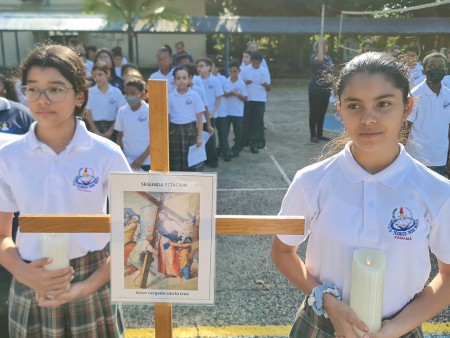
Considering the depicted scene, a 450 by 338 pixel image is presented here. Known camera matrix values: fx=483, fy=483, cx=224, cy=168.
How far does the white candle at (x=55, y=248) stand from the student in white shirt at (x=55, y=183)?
0.22 m

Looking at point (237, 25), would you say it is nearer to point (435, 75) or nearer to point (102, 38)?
point (102, 38)

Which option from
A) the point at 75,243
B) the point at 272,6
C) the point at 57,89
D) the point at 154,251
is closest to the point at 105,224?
the point at 154,251

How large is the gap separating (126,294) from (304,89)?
1795cm

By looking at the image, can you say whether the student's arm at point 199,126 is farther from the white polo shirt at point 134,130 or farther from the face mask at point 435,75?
the face mask at point 435,75

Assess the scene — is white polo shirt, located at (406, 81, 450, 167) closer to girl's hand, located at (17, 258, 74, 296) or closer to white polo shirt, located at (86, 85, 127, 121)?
white polo shirt, located at (86, 85, 127, 121)

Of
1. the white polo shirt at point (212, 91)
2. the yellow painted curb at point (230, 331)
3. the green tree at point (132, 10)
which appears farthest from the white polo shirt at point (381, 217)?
the green tree at point (132, 10)

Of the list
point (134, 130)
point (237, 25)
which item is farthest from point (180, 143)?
point (237, 25)

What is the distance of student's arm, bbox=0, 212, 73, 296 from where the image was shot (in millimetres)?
1406

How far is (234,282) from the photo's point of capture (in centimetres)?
366

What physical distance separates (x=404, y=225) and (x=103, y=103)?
500cm

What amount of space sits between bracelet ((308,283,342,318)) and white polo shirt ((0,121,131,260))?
2.61 ft

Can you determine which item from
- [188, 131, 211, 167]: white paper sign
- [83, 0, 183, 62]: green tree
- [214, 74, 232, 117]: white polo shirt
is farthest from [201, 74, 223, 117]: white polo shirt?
[83, 0, 183, 62]: green tree

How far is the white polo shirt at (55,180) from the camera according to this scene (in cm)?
168

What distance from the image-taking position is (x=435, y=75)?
184 inches
